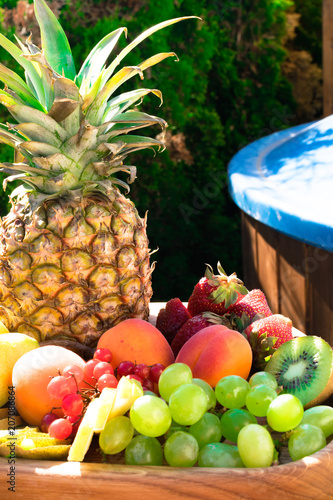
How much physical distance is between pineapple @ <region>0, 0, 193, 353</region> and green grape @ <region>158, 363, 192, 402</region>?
1.27 feet

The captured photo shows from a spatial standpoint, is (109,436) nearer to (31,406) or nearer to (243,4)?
(31,406)

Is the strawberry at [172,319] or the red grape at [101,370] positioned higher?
the red grape at [101,370]

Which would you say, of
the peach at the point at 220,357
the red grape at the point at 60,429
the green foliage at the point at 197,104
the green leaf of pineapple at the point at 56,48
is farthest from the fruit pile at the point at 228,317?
the green foliage at the point at 197,104

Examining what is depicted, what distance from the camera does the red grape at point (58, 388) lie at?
96 cm

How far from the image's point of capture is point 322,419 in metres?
0.95

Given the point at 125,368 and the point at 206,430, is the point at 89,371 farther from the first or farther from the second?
the point at 206,430

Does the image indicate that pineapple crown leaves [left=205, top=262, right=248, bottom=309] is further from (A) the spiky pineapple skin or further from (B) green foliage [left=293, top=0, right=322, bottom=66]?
(B) green foliage [left=293, top=0, right=322, bottom=66]

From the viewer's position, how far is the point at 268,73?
4.41 meters

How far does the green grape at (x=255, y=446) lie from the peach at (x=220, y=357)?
26 centimetres

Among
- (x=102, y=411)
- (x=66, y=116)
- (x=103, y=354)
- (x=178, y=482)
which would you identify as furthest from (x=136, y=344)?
(x=66, y=116)

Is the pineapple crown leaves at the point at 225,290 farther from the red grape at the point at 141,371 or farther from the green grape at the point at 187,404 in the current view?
the green grape at the point at 187,404

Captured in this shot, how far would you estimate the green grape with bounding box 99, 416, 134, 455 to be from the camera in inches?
35.0

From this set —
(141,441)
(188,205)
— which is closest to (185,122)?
(188,205)

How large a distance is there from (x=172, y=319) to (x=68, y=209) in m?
0.41
